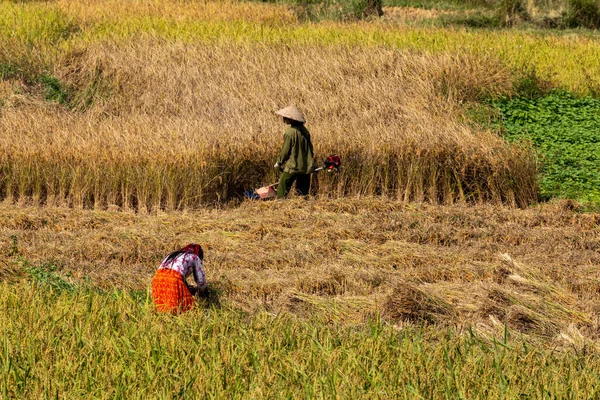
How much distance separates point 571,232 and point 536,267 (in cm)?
189

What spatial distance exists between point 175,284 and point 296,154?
4377 millimetres

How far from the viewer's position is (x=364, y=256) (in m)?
8.84

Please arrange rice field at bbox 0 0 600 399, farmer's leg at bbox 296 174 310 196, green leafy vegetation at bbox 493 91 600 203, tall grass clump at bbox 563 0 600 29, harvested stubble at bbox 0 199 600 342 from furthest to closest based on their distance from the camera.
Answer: tall grass clump at bbox 563 0 600 29 < green leafy vegetation at bbox 493 91 600 203 < farmer's leg at bbox 296 174 310 196 < harvested stubble at bbox 0 199 600 342 < rice field at bbox 0 0 600 399

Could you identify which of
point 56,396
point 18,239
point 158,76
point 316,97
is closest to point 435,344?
point 56,396

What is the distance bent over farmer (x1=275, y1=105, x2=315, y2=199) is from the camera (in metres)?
10.9

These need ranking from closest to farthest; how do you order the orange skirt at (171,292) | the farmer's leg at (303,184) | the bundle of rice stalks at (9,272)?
→ the orange skirt at (171,292) < the bundle of rice stalks at (9,272) < the farmer's leg at (303,184)

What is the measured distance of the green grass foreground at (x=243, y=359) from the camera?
4953 mm

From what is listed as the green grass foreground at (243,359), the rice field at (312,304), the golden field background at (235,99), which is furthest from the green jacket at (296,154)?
the green grass foreground at (243,359)

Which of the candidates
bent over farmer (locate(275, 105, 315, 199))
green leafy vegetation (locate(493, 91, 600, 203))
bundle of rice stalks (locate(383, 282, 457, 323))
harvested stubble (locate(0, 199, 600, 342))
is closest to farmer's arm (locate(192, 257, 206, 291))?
harvested stubble (locate(0, 199, 600, 342))

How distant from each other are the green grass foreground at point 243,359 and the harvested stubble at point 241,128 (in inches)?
174

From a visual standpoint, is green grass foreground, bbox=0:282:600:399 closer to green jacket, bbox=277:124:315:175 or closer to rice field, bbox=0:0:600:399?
rice field, bbox=0:0:600:399

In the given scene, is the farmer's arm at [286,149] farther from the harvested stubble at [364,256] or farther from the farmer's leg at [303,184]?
the harvested stubble at [364,256]

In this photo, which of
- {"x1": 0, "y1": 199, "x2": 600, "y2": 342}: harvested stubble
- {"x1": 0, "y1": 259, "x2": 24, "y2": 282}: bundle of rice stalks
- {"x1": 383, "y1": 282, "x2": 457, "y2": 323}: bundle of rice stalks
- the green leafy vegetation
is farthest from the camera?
the green leafy vegetation

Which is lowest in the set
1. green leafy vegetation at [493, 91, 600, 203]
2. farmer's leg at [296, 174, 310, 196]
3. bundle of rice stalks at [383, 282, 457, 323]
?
green leafy vegetation at [493, 91, 600, 203]
